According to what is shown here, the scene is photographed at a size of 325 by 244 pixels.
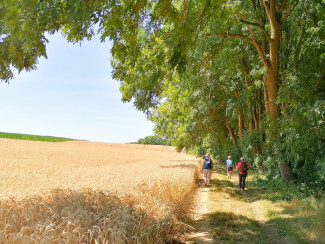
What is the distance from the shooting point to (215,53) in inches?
524

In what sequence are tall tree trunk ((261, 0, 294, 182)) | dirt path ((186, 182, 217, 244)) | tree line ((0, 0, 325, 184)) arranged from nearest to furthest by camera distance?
tree line ((0, 0, 325, 184)) < dirt path ((186, 182, 217, 244)) < tall tree trunk ((261, 0, 294, 182))

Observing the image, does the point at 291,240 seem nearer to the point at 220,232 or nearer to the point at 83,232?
the point at 220,232

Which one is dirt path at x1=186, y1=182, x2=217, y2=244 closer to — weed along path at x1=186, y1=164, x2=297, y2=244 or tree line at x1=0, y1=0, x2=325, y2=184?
weed along path at x1=186, y1=164, x2=297, y2=244

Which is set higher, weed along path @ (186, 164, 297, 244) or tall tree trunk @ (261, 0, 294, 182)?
tall tree trunk @ (261, 0, 294, 182)

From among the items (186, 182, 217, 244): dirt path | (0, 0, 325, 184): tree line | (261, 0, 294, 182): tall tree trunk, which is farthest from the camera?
(261, 0, 294, 182): tall tree trunk

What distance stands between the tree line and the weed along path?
2.80m

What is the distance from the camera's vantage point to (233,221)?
29.0ft

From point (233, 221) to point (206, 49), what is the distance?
7791 millimetres

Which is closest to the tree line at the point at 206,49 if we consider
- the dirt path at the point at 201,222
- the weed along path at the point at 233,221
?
the weed along path at the point at 233,221

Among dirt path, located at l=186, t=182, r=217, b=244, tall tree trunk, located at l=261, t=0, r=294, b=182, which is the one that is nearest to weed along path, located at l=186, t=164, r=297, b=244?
dirt path, located at l=186, t=182, r=217, b=244

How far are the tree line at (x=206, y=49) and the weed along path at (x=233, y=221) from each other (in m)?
2.80

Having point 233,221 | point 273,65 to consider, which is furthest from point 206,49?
point 233,221

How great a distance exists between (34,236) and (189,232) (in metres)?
4.62

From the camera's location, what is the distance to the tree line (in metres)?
4.82
